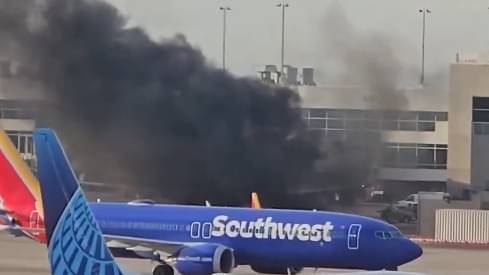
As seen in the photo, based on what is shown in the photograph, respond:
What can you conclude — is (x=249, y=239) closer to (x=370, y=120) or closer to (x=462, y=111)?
(x=370, y=120)

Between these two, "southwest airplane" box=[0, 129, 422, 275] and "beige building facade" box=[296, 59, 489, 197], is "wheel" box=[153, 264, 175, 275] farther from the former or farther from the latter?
"beige building facade" box=[296, 59, 489, 197]

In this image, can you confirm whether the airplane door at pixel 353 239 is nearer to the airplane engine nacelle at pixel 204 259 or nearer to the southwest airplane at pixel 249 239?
the southwest airplane at pixel 249 239

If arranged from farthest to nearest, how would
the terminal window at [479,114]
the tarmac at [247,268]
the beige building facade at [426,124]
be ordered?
the terminal window at [479,114] → the beige building facade at [426,124] → the tarmac at [247,268]

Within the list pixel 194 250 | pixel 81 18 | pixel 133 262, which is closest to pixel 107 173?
pixel 81 18

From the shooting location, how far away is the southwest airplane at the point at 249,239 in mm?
46344

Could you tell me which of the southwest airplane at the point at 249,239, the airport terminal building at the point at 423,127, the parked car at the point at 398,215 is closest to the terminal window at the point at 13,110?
the airport terminal building at the point at 423,127

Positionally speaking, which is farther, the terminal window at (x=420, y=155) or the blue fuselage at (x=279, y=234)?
the terminal window at (x=420, y=155)

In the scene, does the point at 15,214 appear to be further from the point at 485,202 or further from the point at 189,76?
the point at 485,202

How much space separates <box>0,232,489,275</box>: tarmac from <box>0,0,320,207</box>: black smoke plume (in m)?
15.4

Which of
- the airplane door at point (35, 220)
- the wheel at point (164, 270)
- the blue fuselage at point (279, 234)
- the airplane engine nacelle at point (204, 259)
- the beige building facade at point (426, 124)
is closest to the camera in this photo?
the airplane engine nacelle at point (204, 259)

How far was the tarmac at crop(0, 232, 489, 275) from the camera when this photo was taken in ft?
171

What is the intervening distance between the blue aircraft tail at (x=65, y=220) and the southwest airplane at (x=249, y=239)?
21.0 m

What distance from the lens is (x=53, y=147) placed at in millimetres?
24906

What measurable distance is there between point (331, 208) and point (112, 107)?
1571 centimetres
